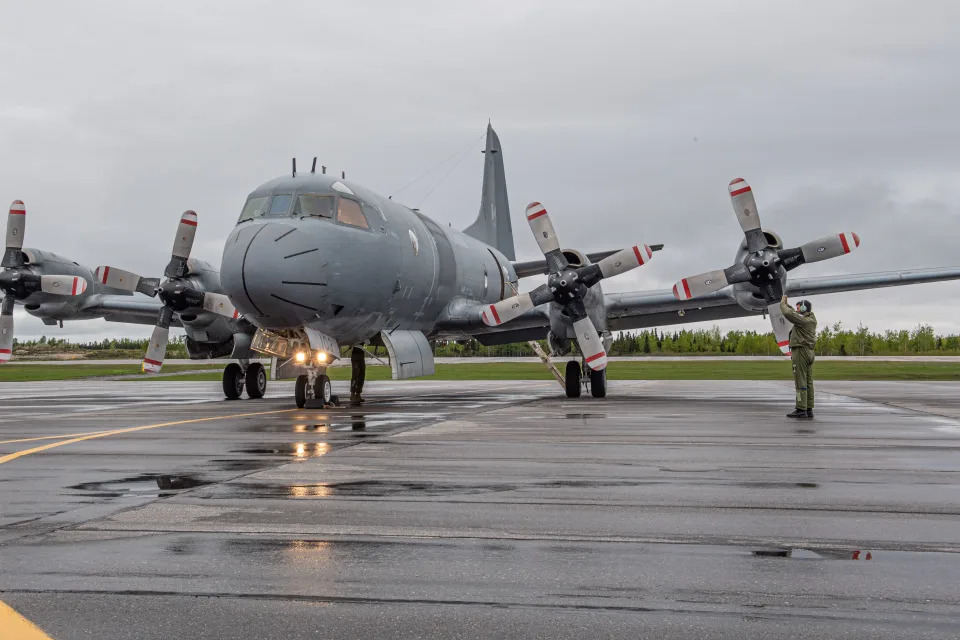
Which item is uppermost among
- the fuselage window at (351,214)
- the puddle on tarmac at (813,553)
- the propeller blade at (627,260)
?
the fuselage window at (351,214)

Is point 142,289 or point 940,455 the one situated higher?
point 142,289

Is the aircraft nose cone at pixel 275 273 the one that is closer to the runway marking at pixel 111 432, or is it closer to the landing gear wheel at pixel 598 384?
the runway marking at pixel 111 432

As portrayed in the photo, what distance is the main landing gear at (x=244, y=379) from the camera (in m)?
23.6

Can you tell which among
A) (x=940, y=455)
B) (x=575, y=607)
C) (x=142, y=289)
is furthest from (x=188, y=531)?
(x=142, y=289)

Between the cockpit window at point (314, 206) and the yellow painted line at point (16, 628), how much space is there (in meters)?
14.5

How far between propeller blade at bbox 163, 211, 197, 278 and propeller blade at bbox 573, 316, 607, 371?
10.2 metres

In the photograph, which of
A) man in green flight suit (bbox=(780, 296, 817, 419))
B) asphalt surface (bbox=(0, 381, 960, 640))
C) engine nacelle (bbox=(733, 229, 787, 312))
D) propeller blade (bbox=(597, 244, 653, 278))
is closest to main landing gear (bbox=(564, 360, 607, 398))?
propeller blade (bbox=(597, 244, 653, 278))

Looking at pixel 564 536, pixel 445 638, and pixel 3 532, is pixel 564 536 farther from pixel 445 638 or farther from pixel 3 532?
pixel 3 532

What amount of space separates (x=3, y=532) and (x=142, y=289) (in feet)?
60.3

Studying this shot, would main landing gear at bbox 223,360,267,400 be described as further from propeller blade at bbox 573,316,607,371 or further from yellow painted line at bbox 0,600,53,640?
yellow painted line at bbox 0,600,53,640

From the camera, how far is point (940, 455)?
9.37 metres

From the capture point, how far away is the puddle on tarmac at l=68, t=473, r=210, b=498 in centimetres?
690

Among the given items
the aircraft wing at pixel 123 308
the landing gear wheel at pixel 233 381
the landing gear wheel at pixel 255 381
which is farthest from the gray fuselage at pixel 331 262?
the aircraft wing at pixel 123 308

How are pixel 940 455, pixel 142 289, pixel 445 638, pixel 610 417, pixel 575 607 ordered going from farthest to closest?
pixel 142 289
pixel 610 417
pixel 940 455
pixel 575 607
pixel 445 638
